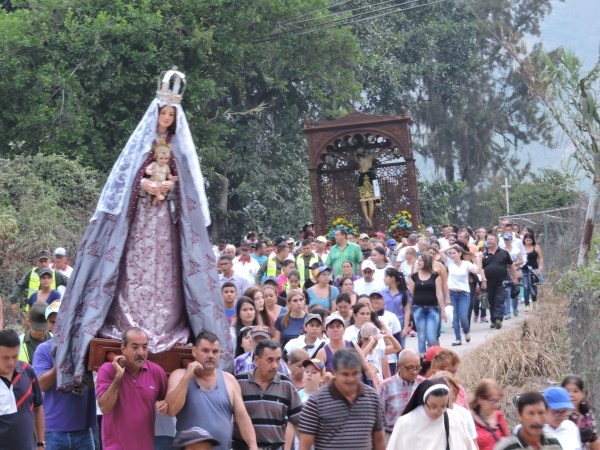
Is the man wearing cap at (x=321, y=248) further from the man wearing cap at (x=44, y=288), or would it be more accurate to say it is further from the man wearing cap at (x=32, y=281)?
the man wearing cap at (x=44, y=288)

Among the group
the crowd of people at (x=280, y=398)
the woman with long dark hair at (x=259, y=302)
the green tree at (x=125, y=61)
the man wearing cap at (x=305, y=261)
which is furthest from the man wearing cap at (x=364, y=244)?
the crowd of people at (x=280, y=398)

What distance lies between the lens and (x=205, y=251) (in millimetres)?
11250

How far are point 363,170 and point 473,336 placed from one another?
11402 millimetres

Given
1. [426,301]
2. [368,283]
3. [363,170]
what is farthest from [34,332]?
[363,170]

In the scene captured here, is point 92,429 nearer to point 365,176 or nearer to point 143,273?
point 143,273

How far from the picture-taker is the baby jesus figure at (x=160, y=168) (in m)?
11.2

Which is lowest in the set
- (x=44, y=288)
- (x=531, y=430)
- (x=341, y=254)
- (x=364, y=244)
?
(x=531, y=430)

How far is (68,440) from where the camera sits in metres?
10.4

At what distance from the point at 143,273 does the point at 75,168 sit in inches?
559

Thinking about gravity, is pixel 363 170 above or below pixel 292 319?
above

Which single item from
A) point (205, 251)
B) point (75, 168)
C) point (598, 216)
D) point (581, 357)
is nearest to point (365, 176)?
point (75, 168)

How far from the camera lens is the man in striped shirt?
9734mm

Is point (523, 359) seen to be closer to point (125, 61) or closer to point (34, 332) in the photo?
point (34, 332)

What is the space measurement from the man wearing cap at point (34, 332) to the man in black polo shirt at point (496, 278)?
10.1 meters
